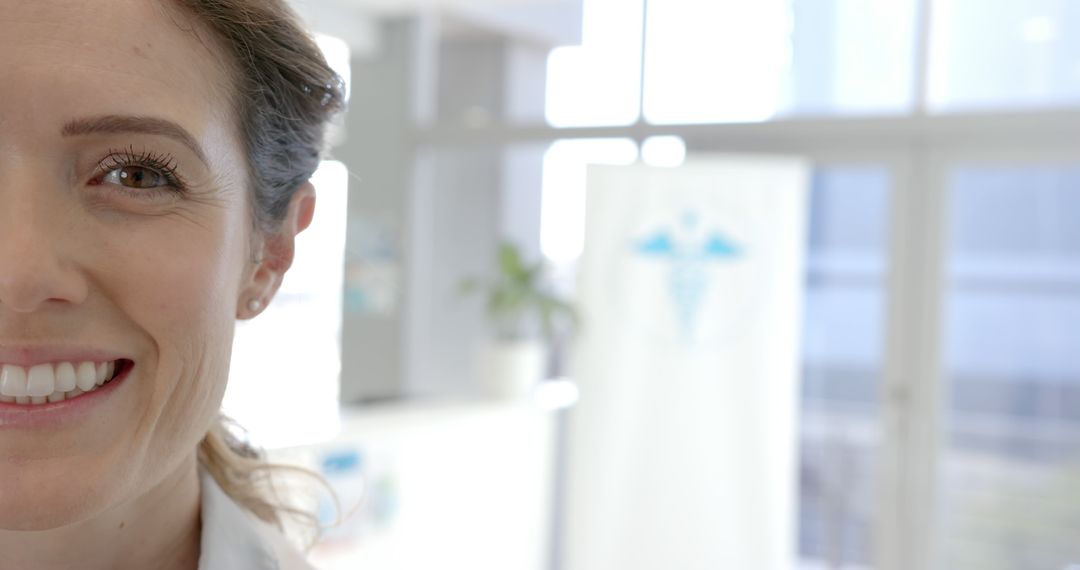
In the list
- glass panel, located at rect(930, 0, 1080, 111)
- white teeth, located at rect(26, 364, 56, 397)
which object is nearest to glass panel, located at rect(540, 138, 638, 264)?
glass panel, located at rect(930, 0, 1080, 111)

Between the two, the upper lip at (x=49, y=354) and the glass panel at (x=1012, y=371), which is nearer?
the upper lip at (x=49, y=354)

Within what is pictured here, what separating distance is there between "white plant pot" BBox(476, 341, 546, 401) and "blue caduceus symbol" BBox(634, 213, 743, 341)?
1.17m

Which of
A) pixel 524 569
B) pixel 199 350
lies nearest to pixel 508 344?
pixel 524 569

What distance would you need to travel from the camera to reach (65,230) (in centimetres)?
77

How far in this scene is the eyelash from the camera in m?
0.79

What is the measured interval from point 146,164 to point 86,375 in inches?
6.8

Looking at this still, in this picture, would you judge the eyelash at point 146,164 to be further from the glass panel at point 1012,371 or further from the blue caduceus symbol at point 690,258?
the glass panel at point 1012,371

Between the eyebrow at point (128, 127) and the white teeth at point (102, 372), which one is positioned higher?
the eyebrow at point (128, 127)

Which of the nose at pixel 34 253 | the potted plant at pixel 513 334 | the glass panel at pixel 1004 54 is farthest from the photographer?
the potted plant at pixel 513 334

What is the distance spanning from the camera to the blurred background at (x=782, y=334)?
4.47 m

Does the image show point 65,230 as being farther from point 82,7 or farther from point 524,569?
point 524,569

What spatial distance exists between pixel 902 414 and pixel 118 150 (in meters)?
4.59

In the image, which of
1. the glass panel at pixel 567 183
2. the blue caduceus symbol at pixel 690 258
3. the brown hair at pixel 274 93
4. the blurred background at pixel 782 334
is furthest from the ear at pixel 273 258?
the glass panel at pixel 567 183

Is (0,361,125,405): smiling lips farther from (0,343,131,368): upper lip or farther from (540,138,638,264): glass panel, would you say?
(540,138,638,264): glass panel
